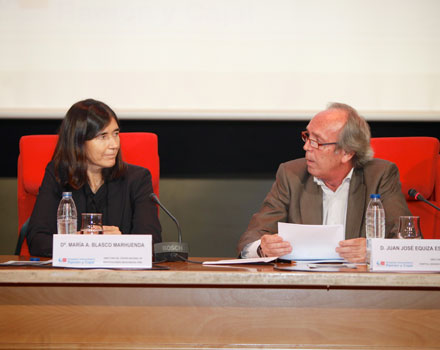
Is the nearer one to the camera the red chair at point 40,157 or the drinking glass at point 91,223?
the drinking glass at point 91,223

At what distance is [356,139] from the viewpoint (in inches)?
96.5

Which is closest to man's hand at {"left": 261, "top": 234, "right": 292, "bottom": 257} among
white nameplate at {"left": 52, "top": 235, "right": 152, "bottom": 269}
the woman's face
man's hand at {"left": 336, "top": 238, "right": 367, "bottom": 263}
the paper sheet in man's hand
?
the paper sheet in man's hand

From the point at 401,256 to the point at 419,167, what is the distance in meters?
1.19

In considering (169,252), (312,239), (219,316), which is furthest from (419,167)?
(219,316)

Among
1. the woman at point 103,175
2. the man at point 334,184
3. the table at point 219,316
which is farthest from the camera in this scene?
the woman at point 103,175

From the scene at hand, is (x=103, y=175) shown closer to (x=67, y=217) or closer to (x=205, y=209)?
(x=67, y=217)

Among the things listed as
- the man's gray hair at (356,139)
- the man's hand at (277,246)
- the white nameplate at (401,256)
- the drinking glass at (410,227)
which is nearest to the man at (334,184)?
the man's gray hair at (356,139)

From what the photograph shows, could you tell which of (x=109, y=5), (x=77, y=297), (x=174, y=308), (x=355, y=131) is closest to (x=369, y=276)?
(x=174, y=308)

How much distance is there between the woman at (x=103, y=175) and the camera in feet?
8.24

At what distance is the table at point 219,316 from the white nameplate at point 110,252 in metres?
0.07

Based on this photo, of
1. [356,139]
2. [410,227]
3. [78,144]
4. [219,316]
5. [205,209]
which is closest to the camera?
[219,316]

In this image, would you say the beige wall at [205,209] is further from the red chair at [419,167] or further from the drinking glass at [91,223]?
the drinking glass at [91,223]

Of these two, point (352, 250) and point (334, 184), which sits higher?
point (334, 184)

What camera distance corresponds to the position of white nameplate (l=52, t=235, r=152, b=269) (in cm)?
157
